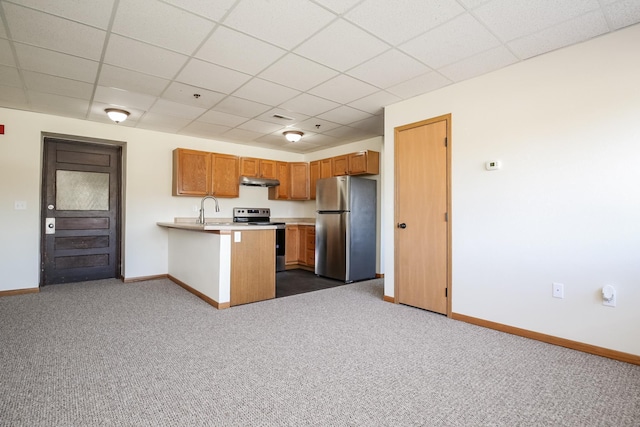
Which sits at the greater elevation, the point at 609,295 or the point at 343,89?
the point at 343,89

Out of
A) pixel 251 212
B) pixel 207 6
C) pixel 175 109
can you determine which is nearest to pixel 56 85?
pixel 175 109

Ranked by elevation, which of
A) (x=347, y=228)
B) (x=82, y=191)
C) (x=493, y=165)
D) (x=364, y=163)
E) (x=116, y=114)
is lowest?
(x=347, y=228)

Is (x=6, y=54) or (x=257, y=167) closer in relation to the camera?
(x=6, y=54)

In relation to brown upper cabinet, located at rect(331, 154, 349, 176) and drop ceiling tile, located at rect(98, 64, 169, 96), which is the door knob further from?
brown upper cabinet, located at rect(331, 154, 349, 176)

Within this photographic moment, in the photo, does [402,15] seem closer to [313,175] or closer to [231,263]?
[231,263]

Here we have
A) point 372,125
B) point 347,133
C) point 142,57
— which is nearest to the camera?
point 142,57

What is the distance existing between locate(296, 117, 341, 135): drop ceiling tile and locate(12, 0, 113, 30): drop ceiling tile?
2.77 meters

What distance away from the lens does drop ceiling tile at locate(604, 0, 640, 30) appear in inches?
84.0

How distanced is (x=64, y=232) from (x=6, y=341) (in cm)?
269

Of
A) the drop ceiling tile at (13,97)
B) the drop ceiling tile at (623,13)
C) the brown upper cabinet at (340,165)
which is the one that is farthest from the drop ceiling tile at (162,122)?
the drop ceiling tile at (623,13)

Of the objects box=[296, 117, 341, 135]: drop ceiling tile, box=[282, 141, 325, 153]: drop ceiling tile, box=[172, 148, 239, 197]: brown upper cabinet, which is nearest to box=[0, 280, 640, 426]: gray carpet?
box=[172, 148, 239, 197]: brown upper cabinet

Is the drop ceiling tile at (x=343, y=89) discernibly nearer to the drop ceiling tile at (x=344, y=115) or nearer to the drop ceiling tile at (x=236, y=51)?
the drop ceiling tile at (x=344, y=115)

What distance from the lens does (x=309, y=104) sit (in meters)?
4.04

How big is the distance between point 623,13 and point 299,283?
457 centimetres
